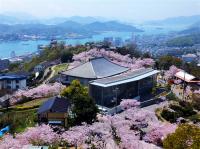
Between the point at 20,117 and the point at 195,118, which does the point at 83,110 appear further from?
the point at 195,118

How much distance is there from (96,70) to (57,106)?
10.2m

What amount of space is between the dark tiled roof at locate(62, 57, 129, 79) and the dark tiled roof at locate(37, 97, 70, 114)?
320 inches

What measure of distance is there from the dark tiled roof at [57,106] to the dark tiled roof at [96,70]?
8.12 meters

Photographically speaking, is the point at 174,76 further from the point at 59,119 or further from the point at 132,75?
the point at 59,119

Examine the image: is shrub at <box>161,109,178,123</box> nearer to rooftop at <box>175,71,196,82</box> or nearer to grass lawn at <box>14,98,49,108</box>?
grass lawn at <box>14,98,49,108</box>

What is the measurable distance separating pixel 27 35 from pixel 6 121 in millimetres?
131730

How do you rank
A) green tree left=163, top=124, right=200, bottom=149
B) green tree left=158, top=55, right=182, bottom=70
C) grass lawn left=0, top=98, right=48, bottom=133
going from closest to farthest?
green tree left=163, top=124, right=200, bottom=149 → grass lawn left=0, top=98, right=48, bottom=133 → green tree left=158, top=55, right=182, bottom=70

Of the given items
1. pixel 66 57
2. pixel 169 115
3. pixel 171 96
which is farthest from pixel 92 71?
pixel 66 57

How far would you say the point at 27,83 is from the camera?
38.1 m

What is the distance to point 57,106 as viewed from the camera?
20328 mm

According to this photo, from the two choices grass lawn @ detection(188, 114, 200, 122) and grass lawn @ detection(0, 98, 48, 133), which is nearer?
grass lawn @ detection(0, 98, 48, 133)

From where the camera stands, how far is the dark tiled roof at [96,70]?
96.5ft

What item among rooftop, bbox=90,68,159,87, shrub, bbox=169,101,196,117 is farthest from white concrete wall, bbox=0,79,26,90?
shrub, bbox=169,101,196,117

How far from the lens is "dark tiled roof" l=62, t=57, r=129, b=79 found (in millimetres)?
29422
